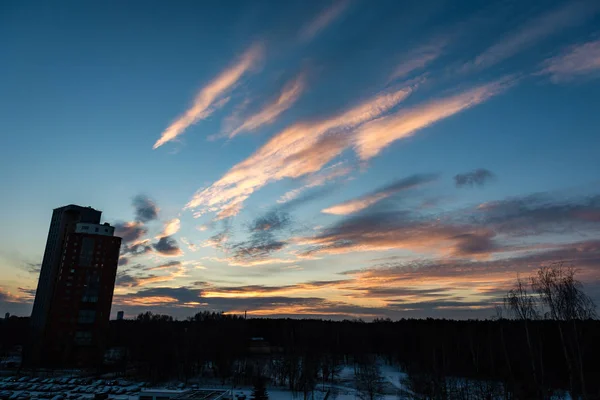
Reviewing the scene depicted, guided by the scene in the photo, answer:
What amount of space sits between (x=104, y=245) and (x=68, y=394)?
65.5 m

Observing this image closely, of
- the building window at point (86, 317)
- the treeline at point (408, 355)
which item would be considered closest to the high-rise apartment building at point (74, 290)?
the building window at point (86, 317)

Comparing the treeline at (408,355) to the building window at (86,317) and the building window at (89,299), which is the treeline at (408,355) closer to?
the building window at (86,317)

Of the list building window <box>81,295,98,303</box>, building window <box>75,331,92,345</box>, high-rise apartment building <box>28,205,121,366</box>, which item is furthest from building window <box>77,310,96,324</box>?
building window <box>75,331,92,345</box>

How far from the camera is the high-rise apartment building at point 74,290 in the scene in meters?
123

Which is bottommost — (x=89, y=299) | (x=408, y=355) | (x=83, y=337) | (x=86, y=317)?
(x=408, y=355)

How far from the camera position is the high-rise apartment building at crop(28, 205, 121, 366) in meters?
123

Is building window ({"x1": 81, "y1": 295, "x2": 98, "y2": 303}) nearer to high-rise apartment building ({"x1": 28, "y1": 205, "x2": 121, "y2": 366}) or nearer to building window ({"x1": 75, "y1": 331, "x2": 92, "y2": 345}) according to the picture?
high-rise apartment building ({"x1": 28, "y1": 205, "x2": 121, "y2": 366})

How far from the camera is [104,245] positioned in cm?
13650

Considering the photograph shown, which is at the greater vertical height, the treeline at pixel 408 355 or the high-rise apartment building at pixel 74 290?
the high-rise apartment building at pixel 74 290

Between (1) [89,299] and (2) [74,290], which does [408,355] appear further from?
(2) [74,290]

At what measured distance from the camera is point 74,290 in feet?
424

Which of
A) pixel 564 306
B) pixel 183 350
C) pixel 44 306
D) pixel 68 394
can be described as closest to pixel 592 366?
pixel 564 306

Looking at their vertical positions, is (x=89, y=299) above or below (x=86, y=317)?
above

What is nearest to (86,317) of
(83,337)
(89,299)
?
(89,299)
